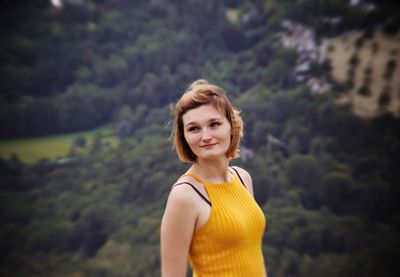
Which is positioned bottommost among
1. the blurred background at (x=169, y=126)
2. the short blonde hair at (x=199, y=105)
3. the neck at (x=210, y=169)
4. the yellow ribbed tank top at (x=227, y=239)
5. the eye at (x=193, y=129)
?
the yellow ribbed tank top at (x=227, y=239)

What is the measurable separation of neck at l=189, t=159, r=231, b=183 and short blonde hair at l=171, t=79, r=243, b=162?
0.06m

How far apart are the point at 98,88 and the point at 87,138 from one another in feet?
1.95

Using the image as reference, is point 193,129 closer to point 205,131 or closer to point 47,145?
point 205,131

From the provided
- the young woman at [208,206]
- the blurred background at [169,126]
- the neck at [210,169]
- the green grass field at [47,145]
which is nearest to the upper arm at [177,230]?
the young woman at [208,206]

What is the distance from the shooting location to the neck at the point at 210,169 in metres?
1.08

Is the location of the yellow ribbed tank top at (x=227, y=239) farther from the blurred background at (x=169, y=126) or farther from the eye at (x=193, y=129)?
the blurred background at (x=169, y=126)

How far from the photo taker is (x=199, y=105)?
1044mm

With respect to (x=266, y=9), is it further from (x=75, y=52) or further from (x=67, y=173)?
(x=67, y=173)

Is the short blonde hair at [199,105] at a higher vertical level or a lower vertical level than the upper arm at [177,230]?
higher

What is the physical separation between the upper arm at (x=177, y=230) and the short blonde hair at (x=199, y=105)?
0.62 feet

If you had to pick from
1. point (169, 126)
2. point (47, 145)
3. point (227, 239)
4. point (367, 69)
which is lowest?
point (227, 239)

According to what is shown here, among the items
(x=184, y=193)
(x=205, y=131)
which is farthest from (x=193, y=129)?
(x=184, y=193)

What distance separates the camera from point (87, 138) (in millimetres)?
4281

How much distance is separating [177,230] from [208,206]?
0.10 m
